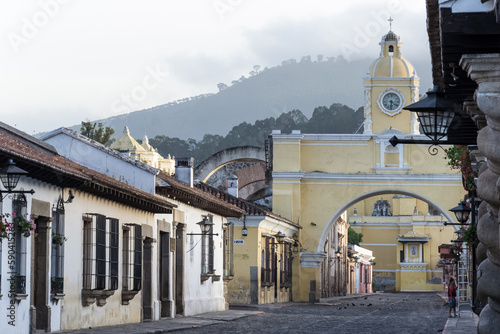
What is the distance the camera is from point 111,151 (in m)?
25.8

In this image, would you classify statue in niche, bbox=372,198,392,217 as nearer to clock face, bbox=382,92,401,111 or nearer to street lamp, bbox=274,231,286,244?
clock face, bbox=382,92,401,111

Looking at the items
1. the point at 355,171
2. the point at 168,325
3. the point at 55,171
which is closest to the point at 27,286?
the point at 55,171

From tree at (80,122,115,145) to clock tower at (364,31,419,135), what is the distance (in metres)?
18.0

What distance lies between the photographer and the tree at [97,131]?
207 feet

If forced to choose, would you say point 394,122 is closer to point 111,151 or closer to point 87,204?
point 111,151

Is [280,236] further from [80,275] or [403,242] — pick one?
[403,242]

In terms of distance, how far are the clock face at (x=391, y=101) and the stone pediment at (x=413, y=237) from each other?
33.7 metres

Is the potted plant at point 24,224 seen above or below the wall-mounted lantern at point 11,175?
below

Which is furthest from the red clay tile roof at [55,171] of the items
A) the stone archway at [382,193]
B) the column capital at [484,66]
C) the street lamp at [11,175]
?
the stone archway at [382,193]

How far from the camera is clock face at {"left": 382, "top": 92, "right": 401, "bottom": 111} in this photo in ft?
164

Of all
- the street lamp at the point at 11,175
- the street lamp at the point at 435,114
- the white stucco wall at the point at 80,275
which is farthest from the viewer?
the white stucco wall at the point at 80,275

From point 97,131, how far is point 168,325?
1627 inches

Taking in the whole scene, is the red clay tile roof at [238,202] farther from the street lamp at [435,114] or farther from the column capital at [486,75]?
the column capital at [486,75]

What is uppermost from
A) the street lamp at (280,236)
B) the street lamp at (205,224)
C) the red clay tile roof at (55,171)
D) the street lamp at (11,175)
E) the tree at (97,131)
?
the tree at (97,131)
